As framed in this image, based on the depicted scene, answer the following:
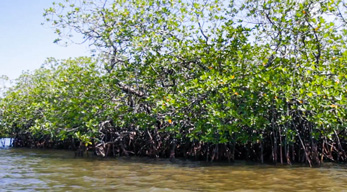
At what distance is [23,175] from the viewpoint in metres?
5.00

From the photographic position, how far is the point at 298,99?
5.50 meters

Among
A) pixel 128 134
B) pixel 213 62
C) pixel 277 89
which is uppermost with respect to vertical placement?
pixel 213 62

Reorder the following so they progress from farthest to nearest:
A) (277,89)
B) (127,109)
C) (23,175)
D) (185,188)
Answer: (127,109) → (277,89) → (23,175) → (185,188)

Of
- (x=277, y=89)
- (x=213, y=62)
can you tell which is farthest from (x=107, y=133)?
(x=277, y=89)

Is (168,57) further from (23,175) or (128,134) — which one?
(23,175)

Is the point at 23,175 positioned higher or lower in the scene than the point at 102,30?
lower

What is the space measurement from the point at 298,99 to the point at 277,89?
1.16ft

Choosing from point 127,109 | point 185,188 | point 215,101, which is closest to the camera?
point 185,188

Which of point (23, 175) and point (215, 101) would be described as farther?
point (215, 101)

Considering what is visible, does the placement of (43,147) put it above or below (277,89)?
below

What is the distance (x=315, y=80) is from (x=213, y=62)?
6.16ft

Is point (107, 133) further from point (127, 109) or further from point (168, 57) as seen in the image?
point (168, 57)

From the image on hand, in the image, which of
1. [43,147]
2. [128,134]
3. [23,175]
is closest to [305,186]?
[23,175]

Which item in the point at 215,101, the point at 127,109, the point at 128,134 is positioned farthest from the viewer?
the point at 128,134
